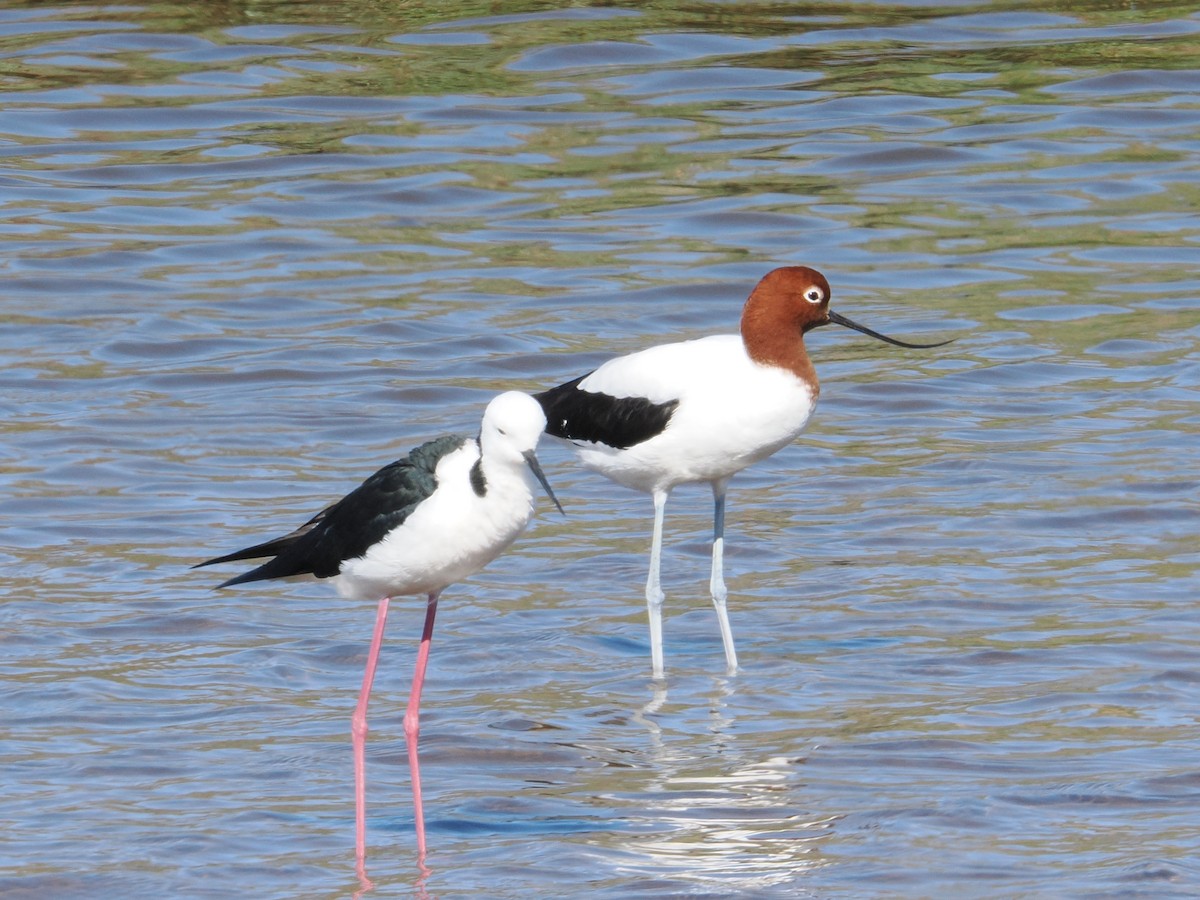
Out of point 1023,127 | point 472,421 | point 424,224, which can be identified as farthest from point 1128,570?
point 1023,127

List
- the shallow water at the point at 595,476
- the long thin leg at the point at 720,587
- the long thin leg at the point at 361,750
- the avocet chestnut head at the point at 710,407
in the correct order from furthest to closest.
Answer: the avocet chestnut head at the point at 710,407
the long thin leg at the point at 720,587
the shallow water at the point at 595,476
the long thin leg at the point at 361,750

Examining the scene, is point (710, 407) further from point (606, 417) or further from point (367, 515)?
point (367, 515)

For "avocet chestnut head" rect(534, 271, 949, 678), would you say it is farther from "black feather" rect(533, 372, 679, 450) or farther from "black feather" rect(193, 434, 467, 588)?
"black feather" rect(193, 434, 467, 588)

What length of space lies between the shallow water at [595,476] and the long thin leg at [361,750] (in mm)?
93

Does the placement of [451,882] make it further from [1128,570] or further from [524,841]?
[1128,570]

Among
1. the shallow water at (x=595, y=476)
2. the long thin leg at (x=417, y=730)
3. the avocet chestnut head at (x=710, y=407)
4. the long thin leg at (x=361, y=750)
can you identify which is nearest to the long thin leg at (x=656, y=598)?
the avocet chestnut head at (x=710, y=407)

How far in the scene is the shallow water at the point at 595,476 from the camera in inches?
260

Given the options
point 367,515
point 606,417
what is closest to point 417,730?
point 367,515

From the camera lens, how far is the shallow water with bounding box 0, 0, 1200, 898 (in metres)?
6.61

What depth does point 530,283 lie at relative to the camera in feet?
45.2

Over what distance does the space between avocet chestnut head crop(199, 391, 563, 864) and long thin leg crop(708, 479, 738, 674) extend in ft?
4.87

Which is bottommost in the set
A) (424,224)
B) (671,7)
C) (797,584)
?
(797,584)

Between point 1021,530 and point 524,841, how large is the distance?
382cm

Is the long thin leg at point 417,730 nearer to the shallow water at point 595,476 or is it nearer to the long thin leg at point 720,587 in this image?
the shallow water at point 595,476
